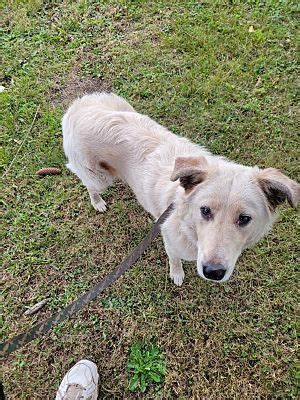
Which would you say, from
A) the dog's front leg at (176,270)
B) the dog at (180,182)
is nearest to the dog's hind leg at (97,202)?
the dog at (180,182)

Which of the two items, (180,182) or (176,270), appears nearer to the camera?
(180,182)

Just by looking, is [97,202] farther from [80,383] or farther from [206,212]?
[206,212]

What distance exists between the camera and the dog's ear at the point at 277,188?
243 centimetres

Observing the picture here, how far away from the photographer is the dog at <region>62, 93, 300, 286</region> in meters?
2.48

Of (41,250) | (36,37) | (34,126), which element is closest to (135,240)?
(41,250)

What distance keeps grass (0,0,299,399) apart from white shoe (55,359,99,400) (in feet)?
0.53

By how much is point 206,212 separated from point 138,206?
75.0 inches

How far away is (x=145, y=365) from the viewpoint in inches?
140

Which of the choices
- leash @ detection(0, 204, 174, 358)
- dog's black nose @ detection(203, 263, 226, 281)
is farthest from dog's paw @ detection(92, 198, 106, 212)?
dog's black nose @ detection(203, 263, 226, 281)

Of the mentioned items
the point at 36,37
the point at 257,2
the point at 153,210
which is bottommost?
the point at 153,210

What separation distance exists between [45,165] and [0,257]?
50.1 inches

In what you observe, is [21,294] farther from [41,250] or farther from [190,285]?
[190,285]

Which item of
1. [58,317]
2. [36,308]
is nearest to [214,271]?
[58,317]

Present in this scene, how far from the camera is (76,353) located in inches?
146
